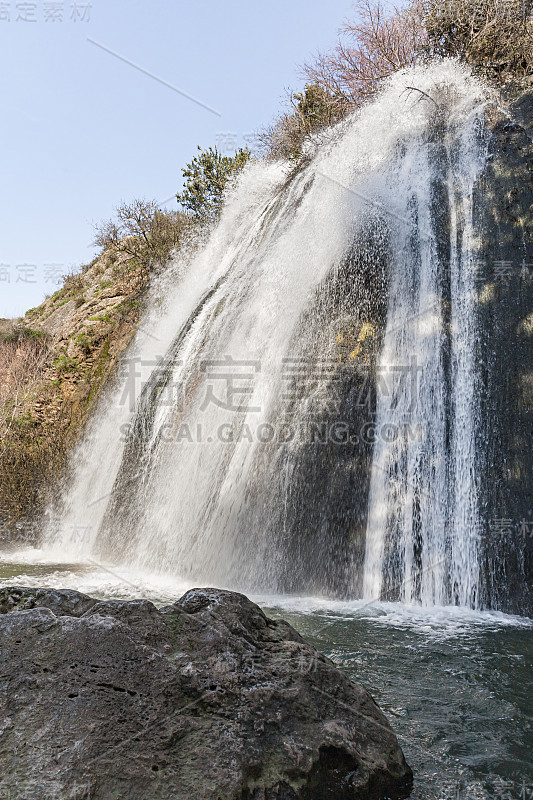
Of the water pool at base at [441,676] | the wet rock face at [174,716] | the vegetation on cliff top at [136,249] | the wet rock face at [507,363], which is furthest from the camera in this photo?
the vegetation on cliff top at [136,249]

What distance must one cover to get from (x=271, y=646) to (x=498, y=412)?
17.7 ft

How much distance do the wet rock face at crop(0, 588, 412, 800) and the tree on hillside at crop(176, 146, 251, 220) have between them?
19.9 meters

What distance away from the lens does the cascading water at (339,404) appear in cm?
712

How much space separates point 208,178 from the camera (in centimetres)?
2122

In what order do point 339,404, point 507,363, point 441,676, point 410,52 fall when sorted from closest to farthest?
point 441,676 → point 507,363 → point 339,404 → point 410,52

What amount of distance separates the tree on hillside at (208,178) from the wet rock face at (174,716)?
19862 millimetres

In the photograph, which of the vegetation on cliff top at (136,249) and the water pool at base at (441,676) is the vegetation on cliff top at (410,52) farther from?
the water pool at base at (441,676)

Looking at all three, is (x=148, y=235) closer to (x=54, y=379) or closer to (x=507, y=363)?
(x=54, y=379)

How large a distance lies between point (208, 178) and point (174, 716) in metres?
21.3

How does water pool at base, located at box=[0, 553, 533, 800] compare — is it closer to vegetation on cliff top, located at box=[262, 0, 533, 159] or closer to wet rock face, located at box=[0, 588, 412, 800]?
wet rock face, located at box=[0, 588, 412, 800]

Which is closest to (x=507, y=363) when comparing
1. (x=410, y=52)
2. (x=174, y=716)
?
(x=174, y=716)

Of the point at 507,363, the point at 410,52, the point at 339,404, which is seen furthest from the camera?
the point at 410,52

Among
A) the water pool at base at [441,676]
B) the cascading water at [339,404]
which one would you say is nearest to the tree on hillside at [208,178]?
the cascading water at [339,404]

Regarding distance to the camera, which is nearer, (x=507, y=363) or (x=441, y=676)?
(x=441, y=676)
